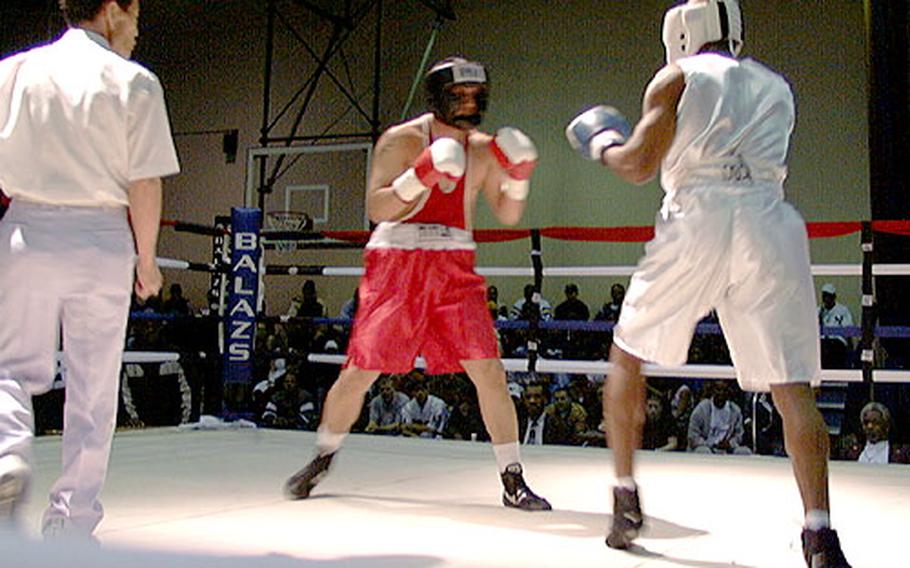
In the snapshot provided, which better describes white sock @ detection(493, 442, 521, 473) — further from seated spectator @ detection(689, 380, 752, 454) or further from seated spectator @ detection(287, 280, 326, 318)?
seated spectator @ detection(287, 280, 326, 318)

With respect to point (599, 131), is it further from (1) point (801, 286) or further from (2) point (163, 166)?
(2) point (163, 166)

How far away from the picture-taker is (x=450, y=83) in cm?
221

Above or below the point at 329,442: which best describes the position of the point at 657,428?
below

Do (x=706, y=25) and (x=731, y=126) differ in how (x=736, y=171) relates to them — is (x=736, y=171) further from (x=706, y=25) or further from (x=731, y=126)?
(x=706, y=25)

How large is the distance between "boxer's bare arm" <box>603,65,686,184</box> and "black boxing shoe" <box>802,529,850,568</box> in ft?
2.12

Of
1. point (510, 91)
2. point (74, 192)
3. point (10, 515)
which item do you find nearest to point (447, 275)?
point (74, 192)

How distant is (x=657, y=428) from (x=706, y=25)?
3.52 metres

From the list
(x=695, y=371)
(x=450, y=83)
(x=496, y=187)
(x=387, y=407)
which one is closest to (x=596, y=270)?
(x=695, y=371)

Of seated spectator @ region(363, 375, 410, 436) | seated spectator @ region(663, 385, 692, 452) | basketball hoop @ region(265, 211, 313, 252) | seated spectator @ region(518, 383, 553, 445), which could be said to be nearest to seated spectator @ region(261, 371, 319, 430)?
seated spectator @ region(363, 375, 410, 436)

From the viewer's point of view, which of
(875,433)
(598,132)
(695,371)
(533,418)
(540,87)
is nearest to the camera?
(598,132)

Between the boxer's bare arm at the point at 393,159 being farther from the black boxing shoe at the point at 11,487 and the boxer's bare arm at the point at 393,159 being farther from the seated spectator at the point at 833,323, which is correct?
the seated spectator at the point at 833,323

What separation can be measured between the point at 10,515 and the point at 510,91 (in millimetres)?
7381

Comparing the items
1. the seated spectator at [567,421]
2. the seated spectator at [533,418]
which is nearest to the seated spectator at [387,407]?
the seated spectator at [533,418]

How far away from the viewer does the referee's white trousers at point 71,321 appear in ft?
4.72
